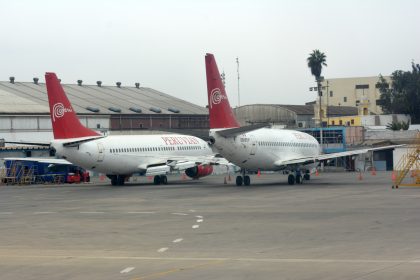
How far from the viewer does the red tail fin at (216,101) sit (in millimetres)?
47656

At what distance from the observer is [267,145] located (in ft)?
173

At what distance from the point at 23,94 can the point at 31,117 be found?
11336 millimetres

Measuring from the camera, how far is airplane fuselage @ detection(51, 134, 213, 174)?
5175 cm

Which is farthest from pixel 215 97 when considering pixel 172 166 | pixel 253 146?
pixel 172 166

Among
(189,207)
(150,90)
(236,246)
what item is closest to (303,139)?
(189,207)

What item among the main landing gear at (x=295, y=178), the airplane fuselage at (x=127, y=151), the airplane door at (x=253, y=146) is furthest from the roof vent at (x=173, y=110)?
the airplane door at (x=253, y=146)

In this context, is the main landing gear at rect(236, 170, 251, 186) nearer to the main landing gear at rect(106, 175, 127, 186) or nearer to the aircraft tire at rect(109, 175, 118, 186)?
the main landing gear at rect(106, 175, 127, 186)

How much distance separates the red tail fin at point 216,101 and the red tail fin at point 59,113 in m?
9.15

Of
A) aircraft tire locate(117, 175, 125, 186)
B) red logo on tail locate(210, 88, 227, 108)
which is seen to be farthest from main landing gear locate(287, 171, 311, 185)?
aircraft tire locate(117, 175, 125, 186)

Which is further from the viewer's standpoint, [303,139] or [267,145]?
[303,139]

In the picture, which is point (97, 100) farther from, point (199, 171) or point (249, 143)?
point (249, 143)

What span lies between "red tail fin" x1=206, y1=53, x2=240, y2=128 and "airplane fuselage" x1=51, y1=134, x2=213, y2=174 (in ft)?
31.0

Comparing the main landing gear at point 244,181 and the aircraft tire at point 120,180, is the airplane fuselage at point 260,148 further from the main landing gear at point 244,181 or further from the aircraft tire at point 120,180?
the aircraft tire at point 120,180

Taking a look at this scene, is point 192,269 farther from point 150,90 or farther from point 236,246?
point 150,90
